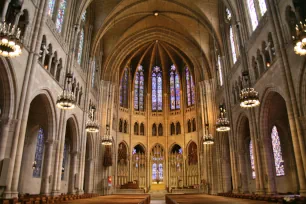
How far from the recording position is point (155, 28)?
3603 centimetres

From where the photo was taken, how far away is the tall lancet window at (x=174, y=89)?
43.0m

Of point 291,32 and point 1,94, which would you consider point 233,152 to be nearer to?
point 291,32

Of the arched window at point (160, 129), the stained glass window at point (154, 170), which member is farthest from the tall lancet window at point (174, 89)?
the stained glass window at point (154, 170)

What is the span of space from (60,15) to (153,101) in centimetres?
2486

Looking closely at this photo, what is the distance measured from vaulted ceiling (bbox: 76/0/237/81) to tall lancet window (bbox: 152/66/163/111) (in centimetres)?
601

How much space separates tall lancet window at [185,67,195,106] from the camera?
40.9 meters

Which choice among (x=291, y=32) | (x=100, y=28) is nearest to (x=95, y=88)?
(x=100, y=28)

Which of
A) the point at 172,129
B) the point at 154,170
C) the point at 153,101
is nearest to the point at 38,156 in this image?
the point at 154,170

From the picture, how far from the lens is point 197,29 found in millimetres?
32688

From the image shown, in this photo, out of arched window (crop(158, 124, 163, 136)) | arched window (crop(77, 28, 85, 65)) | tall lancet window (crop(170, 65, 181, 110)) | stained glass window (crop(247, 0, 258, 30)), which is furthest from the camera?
tall lancet window (crop(170, 65, 181, 110))

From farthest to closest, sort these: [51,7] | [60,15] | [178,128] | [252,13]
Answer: [178,128] < [60,15] < [252,13] < [51,7]

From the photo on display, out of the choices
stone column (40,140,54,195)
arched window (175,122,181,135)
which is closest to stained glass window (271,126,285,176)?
arched window (175,122,181,135)

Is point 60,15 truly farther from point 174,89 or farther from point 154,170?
point 154,170

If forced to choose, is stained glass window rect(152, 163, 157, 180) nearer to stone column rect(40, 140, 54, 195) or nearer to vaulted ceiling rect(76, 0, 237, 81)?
vaulted ceiling rect(76, 0, 237, 81)
